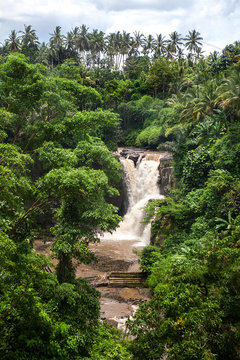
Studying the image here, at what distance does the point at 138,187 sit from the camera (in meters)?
27.6

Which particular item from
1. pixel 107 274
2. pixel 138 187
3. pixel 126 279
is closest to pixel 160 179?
pixel 138 187

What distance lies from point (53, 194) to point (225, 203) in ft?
30.6

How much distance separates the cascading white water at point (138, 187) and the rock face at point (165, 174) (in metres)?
0.56

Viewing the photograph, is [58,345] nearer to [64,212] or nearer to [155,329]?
[155,329]

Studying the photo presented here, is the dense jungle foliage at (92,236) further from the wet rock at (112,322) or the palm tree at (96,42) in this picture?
the palm tree at (96,42)

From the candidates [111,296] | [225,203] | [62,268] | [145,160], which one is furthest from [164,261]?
[145,160]

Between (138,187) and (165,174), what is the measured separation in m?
3.24

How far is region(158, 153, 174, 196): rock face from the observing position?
2506 centimetres

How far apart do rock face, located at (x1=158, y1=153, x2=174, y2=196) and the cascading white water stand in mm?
564

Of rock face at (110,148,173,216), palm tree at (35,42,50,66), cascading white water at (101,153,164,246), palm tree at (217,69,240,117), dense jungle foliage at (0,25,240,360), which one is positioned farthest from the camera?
palm tree at (35,42,50,66)

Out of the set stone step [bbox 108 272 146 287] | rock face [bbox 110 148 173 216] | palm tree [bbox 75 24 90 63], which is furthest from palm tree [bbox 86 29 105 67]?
stone step [bbox 108 272 146 287]

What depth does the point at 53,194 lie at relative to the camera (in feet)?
29.2

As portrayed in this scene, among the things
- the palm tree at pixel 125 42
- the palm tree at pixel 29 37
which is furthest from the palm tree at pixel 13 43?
the palm tree at pixel 125 42

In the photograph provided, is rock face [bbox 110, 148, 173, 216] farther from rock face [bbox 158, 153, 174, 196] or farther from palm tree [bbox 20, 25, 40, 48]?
palm tree [bbox 20, 25, 40, 48]
